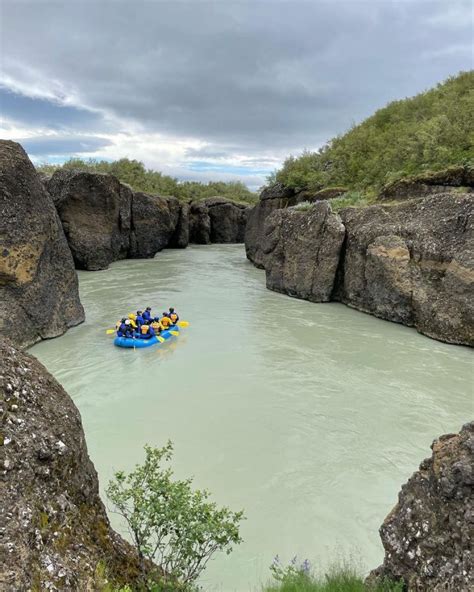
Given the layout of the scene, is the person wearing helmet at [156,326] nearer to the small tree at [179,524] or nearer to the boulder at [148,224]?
the small tree at [179,524]

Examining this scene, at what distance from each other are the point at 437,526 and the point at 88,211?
73.9 ft

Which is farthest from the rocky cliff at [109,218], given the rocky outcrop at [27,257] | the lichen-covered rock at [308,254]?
the rocky outcrop at [27,257]

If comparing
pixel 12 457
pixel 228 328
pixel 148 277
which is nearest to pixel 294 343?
pixel 228 328

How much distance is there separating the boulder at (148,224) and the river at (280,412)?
573 inches

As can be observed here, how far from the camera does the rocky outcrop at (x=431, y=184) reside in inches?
516

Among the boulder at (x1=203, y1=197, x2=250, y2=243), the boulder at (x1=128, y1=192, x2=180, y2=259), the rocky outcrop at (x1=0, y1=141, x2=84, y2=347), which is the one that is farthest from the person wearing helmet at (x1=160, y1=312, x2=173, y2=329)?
the boulder at (x1=203, y1=197, x2=250, y2=243)

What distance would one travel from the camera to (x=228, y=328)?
41.7 feet

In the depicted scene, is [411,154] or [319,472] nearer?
[319,472]

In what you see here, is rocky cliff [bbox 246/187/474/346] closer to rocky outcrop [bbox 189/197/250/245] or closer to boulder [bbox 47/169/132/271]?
boulder [bbox 47/169/132/271]

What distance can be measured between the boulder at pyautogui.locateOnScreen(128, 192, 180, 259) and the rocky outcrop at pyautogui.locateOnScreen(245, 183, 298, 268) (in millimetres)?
6080

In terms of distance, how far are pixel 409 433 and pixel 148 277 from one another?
654 inches

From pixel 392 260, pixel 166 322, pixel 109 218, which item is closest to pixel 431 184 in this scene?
pixel 392 260

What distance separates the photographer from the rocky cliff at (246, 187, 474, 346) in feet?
35.9

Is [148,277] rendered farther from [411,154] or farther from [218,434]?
[218,434]
